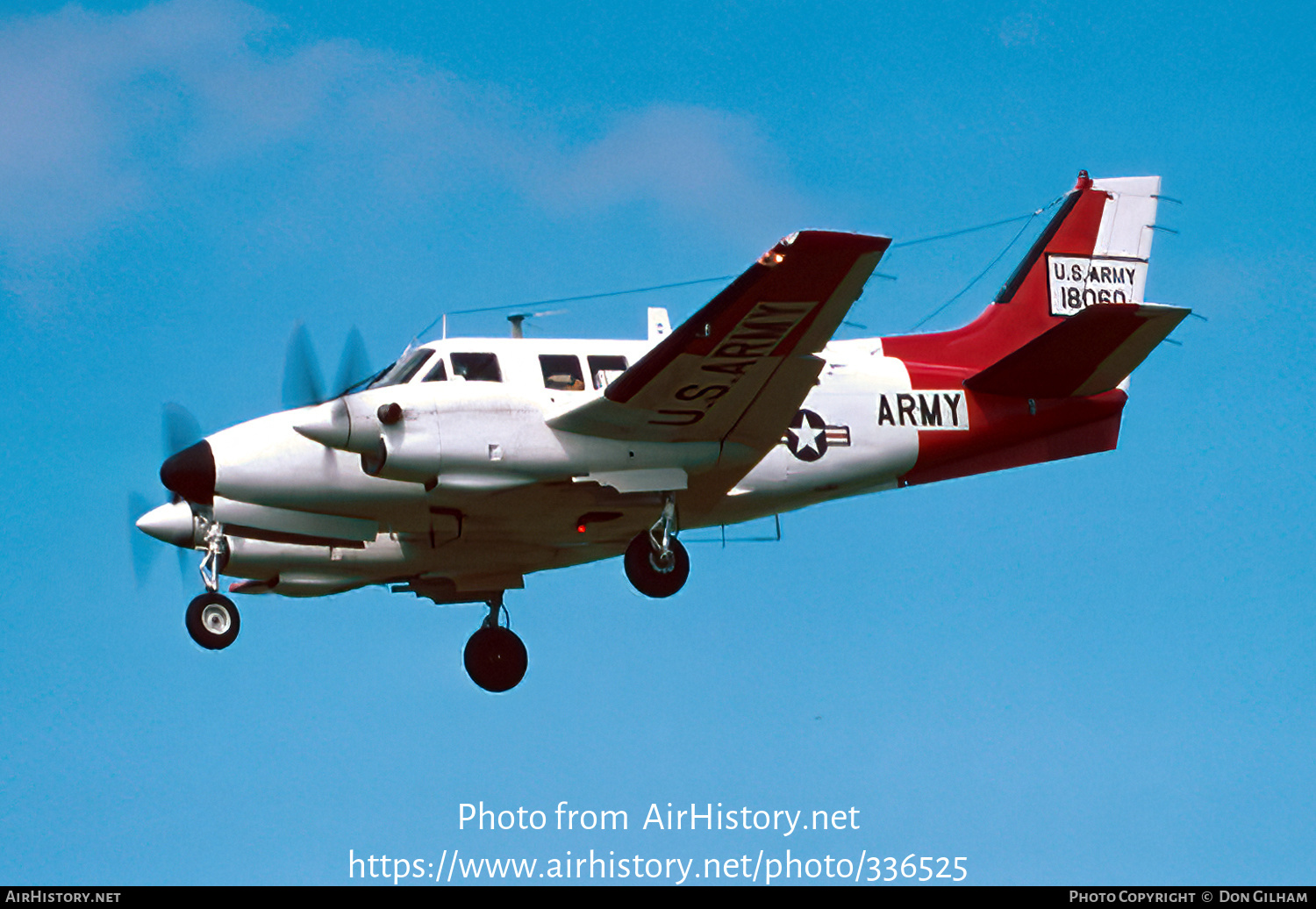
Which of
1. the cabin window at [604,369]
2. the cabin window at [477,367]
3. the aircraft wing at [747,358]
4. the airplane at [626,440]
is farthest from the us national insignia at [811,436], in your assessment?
the cabin window at [477,367]

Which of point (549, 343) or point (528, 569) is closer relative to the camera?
point (549, 343)

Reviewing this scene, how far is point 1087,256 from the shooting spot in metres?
26.4

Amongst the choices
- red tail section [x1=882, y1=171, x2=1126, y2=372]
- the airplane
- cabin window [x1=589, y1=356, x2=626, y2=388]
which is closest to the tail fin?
red tail section [x1=882, y1=171, x2=1126, y2=372]

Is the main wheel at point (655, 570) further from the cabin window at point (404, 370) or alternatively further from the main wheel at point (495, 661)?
the main wheel at point (495, 661)

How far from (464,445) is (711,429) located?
3084 millimetres

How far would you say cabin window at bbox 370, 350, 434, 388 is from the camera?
840 inches

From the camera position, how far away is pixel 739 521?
23.3 meters

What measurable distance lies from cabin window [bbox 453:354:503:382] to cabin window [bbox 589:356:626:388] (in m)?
1.21

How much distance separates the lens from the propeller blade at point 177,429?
23.2 metres

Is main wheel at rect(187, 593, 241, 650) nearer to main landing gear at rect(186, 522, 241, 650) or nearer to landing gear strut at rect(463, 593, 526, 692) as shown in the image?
main landing gear at rect(186, 522, 241, 650)

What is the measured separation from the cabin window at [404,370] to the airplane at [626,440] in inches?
1.2

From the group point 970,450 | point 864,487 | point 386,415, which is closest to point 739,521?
point 864,487
